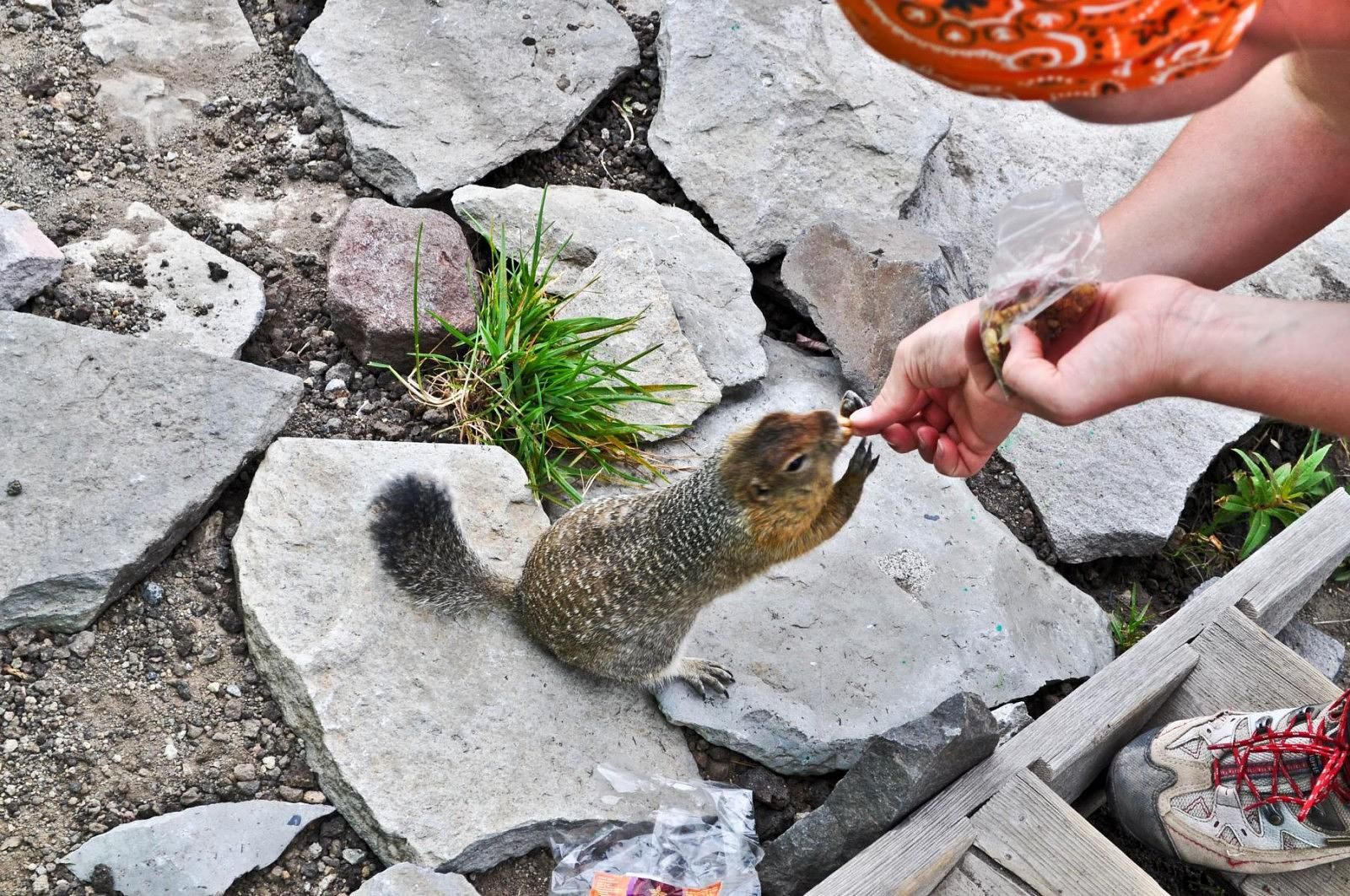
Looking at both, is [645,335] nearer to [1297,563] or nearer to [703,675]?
[703,675]

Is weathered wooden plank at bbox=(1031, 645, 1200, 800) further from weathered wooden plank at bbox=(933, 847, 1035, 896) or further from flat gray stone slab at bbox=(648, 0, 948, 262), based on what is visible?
flat gray stone slab at bbox=(648, 0, 948, 262)

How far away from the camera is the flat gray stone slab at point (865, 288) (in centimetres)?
369

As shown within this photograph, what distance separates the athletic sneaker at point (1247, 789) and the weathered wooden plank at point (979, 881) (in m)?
0.51

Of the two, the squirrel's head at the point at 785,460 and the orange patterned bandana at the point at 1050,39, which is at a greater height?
the orange patterned bandana at the point at 1050,39

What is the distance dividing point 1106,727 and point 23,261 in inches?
119

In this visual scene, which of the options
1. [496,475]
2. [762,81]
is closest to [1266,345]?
[496,475]

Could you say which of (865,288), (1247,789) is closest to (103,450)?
(865,288)

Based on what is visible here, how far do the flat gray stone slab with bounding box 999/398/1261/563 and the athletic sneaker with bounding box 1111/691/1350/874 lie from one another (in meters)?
0.92

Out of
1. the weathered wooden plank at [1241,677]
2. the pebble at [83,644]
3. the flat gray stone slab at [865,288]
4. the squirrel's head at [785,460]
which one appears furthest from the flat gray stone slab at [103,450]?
the weathered wooden plank at [1241,677]

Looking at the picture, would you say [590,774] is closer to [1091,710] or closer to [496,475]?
[496,475]

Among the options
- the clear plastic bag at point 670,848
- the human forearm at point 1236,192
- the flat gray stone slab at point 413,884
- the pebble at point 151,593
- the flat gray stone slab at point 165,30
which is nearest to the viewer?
the human forearm at point 1236,192

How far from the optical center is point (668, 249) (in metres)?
3.84

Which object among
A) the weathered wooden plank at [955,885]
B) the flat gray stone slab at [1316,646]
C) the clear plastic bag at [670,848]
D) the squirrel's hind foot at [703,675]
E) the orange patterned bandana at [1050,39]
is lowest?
the clear plastic bag at [670,848]

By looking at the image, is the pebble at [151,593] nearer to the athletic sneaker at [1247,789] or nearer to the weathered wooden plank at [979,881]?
the weathered wooden plank at [979,881]
